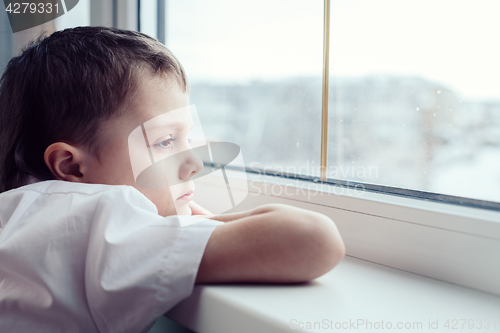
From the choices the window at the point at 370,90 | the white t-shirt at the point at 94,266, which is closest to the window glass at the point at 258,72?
the window at the point at 370,90

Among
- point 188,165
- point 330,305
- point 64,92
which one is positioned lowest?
point 330,305

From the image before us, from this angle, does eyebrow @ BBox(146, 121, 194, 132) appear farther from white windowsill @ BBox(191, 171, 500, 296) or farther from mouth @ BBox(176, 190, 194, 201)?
white windowsill @ BBox(191, 171, 500, 296)

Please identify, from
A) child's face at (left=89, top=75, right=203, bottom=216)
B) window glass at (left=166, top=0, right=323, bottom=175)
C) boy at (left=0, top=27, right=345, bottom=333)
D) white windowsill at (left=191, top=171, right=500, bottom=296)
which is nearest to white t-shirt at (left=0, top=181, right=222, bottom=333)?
boy at (left=0, top=27, right=345, bottom=333)

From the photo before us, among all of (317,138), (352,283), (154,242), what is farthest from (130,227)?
(317,138)

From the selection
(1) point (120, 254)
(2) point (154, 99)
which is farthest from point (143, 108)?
(1) point (120, 254)

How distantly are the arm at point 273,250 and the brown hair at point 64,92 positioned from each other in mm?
258

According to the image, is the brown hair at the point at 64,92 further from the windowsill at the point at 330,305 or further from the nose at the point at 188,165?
the windowsill at the point at 330,305

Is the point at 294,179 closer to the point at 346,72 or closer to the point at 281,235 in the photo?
the point at 346,72

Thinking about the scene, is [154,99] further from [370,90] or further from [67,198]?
[370,90]

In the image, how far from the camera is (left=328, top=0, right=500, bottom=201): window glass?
0.47 m

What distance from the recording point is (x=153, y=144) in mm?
537

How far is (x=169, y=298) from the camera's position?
15.1 inches

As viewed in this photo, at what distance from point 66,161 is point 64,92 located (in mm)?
101

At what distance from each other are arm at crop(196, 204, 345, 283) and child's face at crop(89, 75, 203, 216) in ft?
0.60
